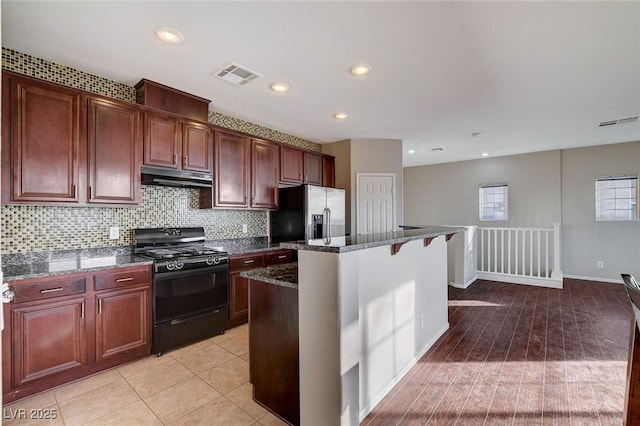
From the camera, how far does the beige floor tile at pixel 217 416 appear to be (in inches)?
77.9

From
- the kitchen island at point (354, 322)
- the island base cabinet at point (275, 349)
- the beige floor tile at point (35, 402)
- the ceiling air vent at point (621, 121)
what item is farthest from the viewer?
the ceiling air vent at point (621, 121)

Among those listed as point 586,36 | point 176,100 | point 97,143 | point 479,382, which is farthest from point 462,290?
point 97,143

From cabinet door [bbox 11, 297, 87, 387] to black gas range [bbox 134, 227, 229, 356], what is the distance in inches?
22.0

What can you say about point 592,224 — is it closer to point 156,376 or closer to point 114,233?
point 156,376

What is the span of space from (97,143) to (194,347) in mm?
2100

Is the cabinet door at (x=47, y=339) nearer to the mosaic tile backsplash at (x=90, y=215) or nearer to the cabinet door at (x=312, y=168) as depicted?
the mosaic tile backsplash at (x=90, y=215)

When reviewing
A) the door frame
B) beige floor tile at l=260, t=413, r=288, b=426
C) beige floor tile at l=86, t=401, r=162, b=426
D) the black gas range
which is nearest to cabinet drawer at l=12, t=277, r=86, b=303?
the black gas range

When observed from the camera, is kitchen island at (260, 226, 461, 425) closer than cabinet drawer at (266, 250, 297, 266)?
Yes

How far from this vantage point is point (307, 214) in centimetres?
413

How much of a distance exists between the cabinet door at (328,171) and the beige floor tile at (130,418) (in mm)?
3829

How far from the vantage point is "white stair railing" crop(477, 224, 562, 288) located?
531 cm

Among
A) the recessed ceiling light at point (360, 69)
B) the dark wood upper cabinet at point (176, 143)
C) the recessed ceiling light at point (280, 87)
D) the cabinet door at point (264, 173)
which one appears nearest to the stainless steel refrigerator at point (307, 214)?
the cabinet door at point (264, 173)

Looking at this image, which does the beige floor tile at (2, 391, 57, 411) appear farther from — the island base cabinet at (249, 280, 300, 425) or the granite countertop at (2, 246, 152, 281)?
the island base cabinet at (249, 280, 300, 425)

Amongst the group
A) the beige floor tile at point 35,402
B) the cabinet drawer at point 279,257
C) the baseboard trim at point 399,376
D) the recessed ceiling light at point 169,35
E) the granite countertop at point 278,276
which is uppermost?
the recessed ceiling light at point 169,35
